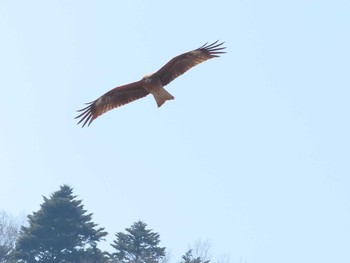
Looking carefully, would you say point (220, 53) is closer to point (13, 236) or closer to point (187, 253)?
point (187, 253)

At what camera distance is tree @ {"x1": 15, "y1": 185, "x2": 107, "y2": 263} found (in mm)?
88750

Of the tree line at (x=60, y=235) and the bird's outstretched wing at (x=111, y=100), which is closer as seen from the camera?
the bird's outstretched wing at (x=111, y=100)

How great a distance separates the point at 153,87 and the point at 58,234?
47.0 meters

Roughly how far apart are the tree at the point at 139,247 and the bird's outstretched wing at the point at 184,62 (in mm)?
40148

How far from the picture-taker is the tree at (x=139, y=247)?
83.9 metres

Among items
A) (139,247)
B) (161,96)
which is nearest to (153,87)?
(161,96)

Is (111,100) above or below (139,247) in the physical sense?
below

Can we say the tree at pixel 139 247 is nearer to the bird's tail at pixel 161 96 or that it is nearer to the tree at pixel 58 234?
the tree at pixel 58 234

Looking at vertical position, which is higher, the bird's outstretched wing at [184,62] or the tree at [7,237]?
the tree at [7,237]

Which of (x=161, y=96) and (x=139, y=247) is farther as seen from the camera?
(x=139, y=247)

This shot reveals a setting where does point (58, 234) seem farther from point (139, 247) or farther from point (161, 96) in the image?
point (161, 96)

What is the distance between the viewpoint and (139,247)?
8431 cm

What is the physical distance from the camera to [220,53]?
4400 cm

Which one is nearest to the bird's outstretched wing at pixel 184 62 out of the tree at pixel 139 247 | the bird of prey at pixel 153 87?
the bird of prey at pixel 153 87
